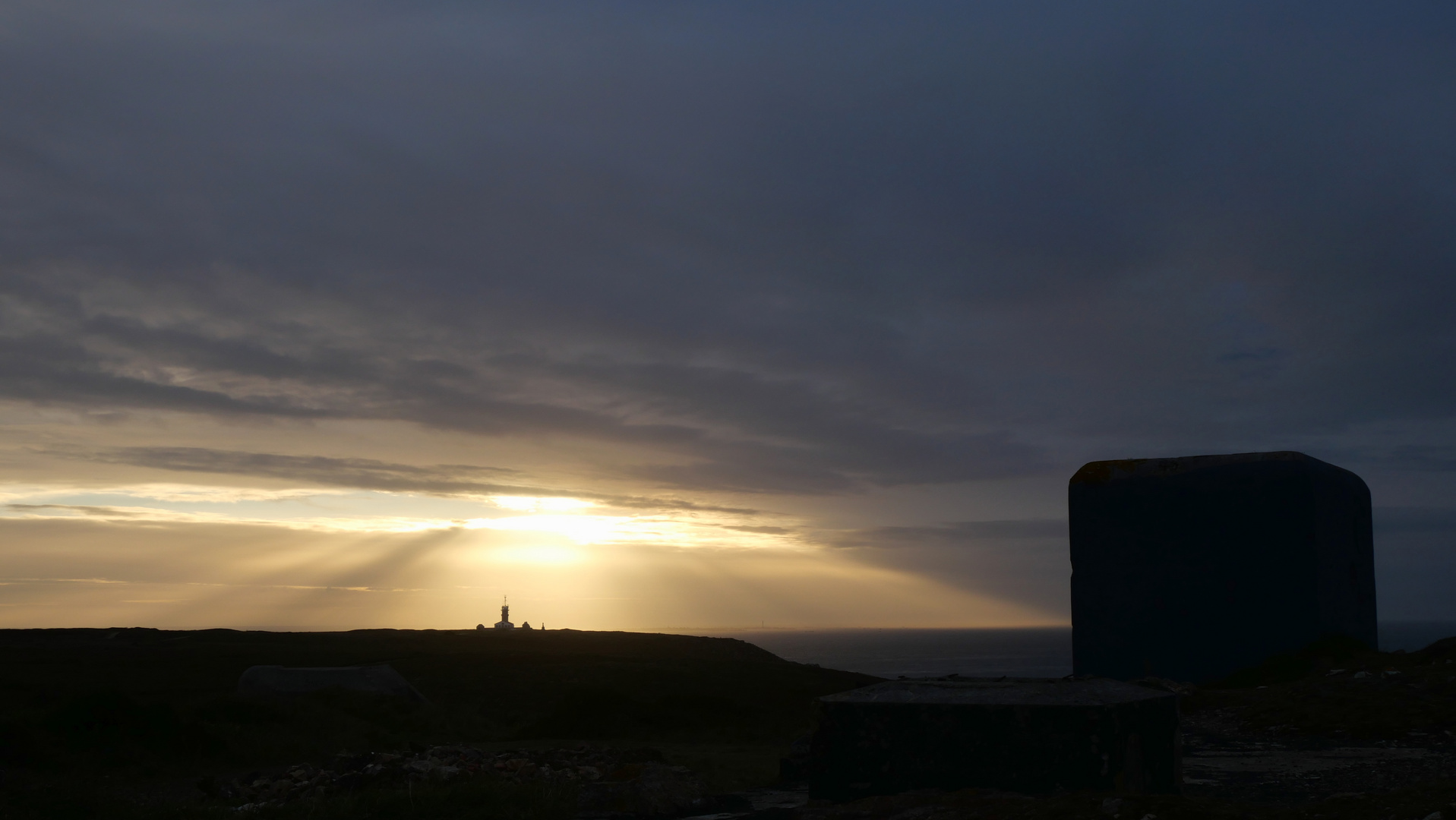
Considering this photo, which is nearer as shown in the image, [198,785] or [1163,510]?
[198,785]

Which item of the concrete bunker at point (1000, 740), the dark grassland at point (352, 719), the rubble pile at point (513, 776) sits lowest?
the dark grassland at point (352, 719)

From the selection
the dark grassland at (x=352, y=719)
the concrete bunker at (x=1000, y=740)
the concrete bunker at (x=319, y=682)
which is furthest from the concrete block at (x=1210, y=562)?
the concrete bunker at (x=319, y=682)

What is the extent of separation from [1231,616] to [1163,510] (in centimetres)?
213

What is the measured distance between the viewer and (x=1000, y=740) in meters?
7.15

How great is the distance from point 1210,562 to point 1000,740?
12301mm

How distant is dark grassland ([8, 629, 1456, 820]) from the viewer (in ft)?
24.0

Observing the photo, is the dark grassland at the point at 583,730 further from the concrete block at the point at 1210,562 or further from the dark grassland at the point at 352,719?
the concrete block at the point at 1210,562

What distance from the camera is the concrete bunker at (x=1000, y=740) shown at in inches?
274

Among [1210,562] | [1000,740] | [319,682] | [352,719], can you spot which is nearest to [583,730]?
[352,719]

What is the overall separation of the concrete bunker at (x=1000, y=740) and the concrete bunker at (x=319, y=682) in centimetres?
1438

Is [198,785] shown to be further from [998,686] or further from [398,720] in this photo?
[998,686]

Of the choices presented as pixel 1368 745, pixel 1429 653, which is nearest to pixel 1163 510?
pixel 1429 653

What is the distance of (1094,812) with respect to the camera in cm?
575

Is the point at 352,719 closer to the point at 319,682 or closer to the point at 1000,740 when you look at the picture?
the point at 319,682
